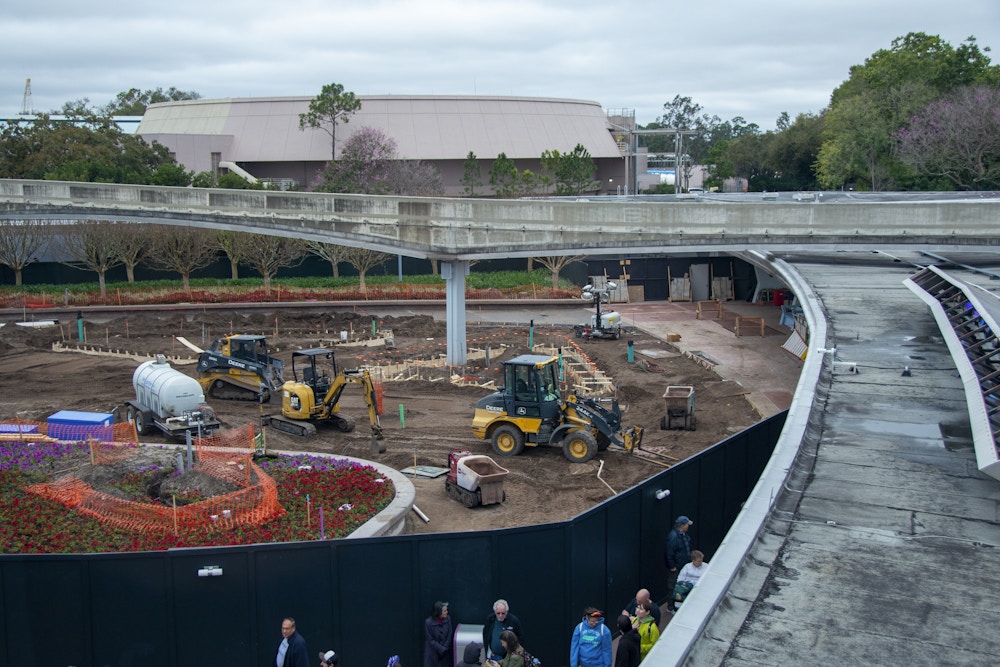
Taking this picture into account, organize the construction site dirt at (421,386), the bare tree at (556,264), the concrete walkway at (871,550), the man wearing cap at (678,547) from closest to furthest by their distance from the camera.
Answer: the concrete walkway at (871,550) → the man wearing cap at (678,547) → the construction site dirt at (421,386) → the bare tree at (556,264)

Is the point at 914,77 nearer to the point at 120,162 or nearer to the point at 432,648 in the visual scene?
the point at 120,162

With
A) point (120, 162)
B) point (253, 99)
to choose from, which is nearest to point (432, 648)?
point (120, 162)

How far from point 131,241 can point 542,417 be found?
A: 3876cm

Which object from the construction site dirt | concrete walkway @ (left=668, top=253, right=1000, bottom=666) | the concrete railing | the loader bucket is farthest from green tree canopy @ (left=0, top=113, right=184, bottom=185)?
concrete walkway @ (left=668, top=253, right=1000, bottom=666)

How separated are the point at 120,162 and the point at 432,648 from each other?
6052 centimetres

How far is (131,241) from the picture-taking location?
52469mm

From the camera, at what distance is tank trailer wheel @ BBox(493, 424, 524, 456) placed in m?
21.5

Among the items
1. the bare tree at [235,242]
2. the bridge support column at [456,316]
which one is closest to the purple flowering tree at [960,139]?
the bridge support column at [456,316]

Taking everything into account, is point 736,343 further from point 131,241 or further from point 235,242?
point 131,241

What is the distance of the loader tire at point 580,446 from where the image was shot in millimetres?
20641

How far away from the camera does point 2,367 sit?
111ft

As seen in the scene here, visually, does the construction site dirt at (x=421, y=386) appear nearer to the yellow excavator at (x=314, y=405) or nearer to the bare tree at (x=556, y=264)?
the yellow excavator at (x=314, y=405)

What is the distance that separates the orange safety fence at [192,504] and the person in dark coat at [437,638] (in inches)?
198

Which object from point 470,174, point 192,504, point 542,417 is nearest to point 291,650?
point 192,504
